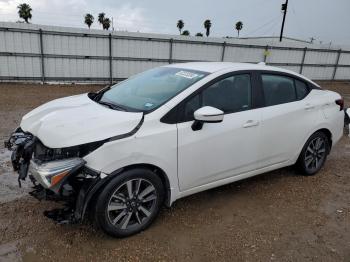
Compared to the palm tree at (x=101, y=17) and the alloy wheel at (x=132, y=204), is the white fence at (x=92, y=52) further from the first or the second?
the palm tree at (x=101, y=17)

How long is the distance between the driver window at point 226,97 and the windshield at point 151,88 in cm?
19

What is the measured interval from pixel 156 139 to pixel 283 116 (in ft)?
6.14

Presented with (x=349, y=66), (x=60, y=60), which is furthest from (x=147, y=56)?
(x=349, y=66)

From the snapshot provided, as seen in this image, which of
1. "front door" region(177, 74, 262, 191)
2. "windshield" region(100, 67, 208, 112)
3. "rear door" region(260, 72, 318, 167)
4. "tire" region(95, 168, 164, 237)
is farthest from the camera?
"rear door" region(260, 72, 318, 167)

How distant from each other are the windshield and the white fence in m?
10.5

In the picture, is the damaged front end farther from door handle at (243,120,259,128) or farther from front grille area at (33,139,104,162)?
door handle at (243,120,259,128)

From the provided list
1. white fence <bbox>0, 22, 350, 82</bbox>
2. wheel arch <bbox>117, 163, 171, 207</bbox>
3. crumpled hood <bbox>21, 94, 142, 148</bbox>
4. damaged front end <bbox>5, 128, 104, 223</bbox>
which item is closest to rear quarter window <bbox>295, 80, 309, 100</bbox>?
wheel arch <bbox>117, 163, 171, 207</bbox>

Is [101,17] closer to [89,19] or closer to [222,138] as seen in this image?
[89,19]

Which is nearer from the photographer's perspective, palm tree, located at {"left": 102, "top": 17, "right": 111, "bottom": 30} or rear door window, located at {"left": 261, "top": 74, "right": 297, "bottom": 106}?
rear door window, located at {"left": 261, "top": 74, "right": 297, "bottom": 106}

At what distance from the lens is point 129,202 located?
3088 mm

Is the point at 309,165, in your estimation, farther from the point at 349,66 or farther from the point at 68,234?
the point at 349,66

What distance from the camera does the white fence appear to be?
1298 cm

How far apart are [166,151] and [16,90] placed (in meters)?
10.4

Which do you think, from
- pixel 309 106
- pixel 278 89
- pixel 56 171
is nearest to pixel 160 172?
pixel 56 171
